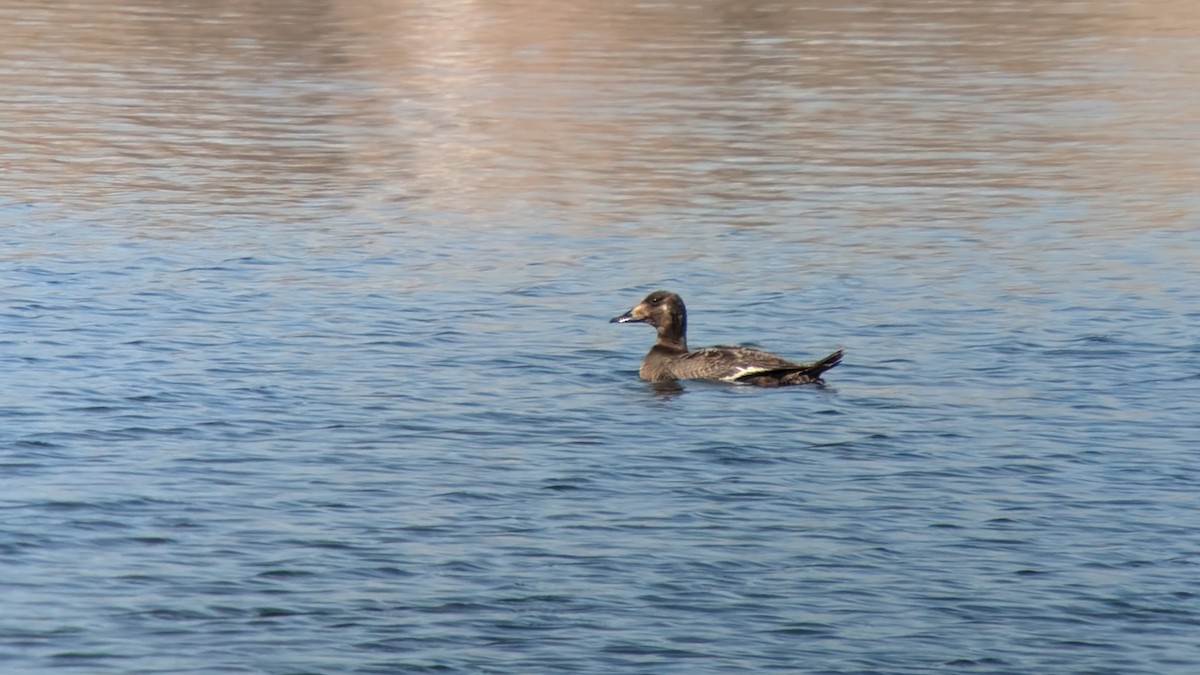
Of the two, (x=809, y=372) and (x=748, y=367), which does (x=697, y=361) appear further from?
(x=809, y=372)

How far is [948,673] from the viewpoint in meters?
10.1

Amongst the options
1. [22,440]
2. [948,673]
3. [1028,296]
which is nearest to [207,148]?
[1028,296]

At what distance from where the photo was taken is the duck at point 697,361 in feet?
54.3

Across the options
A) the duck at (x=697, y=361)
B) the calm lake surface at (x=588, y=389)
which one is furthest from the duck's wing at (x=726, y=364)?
the calm lake surface at (x=588, y=389)

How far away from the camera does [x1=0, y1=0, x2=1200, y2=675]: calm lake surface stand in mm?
10875

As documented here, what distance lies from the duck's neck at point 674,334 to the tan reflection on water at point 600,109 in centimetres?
767

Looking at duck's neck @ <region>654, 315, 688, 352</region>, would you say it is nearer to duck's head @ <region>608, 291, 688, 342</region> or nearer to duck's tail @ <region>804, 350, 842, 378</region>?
duck's head @ <region>608, 291, 688, 342</region>

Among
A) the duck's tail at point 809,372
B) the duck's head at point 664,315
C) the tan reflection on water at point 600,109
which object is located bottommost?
the tan reflection on water at point 600,109

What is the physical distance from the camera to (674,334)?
17.7m

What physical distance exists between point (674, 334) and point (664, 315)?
0.58 ft

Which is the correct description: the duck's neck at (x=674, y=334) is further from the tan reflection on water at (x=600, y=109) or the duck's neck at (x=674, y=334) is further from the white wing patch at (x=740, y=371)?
the tan reflection on water at (x=600, y=109)

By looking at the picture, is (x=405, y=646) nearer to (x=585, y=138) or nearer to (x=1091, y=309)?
(x=1091, y=309)

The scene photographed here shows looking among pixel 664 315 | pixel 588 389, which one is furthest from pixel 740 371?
pixel 664 315

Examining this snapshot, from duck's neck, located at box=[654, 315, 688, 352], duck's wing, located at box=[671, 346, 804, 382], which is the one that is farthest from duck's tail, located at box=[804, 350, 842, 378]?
duck's neck, located at box=[654, 315, 688, 352]
